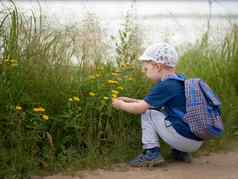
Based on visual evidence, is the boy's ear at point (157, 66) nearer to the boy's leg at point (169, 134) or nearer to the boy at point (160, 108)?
the boy at point (160, 108)

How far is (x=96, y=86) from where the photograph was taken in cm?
434

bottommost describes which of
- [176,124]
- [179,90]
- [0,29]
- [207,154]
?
[207,154]

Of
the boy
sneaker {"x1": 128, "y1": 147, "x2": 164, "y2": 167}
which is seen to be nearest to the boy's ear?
the boy

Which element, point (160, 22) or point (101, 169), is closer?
point (101, 169)

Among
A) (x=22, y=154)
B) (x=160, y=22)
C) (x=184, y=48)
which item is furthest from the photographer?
(x=160, y=22)

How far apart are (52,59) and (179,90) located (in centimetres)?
114

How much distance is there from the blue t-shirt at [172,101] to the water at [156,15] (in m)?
1.41

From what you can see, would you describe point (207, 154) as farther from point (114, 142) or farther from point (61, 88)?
point (61, 88)

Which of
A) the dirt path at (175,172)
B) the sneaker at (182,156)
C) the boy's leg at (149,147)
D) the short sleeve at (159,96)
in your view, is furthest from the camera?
the sneaker at (182,156)

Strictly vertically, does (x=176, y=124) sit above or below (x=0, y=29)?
below

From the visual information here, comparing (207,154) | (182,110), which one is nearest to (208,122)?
(182,110)

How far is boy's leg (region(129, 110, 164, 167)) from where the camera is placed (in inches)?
157

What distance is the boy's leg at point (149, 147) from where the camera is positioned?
3.99m

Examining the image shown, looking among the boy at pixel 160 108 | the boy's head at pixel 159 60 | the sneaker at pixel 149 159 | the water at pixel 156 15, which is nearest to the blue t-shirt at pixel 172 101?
the boy at pixel 160 108
